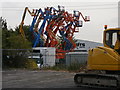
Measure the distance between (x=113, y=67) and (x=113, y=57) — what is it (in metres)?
0.39

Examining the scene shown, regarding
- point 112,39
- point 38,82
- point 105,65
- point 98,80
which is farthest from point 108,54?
point 38,82

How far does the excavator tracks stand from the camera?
9.64 metres

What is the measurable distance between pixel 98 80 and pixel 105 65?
26.1 inches

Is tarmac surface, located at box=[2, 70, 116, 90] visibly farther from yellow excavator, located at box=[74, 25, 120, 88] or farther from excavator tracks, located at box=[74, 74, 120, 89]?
yellow excavator, located at box=[74, 25, 120, 88]

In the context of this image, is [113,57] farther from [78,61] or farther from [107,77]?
[78,61]

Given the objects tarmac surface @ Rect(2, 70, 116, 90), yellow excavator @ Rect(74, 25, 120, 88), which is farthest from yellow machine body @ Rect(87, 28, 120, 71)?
tarmac surface @ Rect(2, 70, 116, 90)

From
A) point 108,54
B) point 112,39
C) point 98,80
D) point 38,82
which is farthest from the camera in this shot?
point 38,82

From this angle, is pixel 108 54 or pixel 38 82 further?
pixel 38 82

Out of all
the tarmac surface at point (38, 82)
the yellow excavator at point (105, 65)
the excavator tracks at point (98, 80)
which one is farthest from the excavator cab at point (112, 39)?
the tarmac surface at point (38, 82)

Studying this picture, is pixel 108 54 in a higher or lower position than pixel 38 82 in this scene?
higher

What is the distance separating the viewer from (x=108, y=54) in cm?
1013

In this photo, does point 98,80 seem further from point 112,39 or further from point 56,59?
point 56,59

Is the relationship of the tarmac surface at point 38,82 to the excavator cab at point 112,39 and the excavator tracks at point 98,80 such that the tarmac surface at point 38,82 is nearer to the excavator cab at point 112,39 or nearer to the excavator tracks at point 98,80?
the excavator tracks at point 98,80

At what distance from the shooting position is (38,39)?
148 feet
